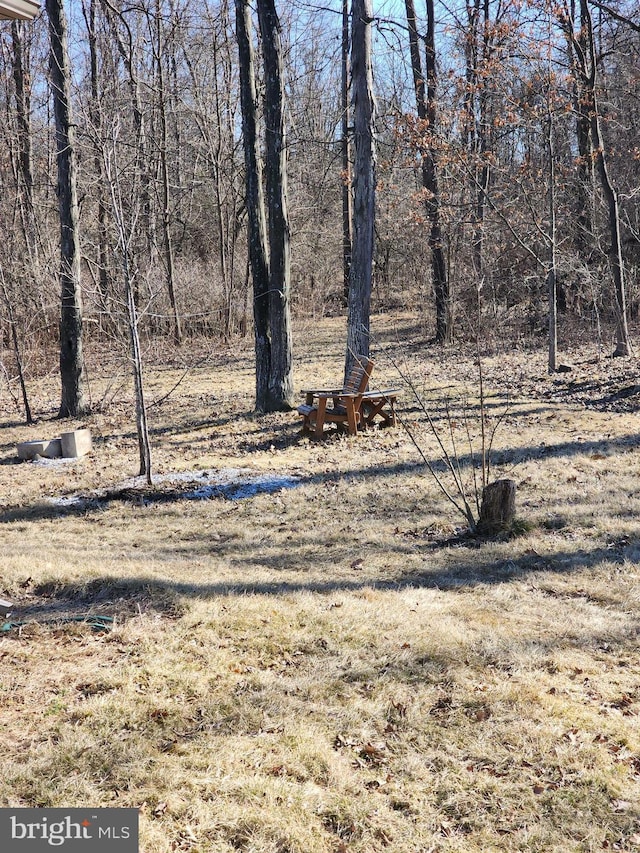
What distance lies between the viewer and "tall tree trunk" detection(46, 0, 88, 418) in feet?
40.4

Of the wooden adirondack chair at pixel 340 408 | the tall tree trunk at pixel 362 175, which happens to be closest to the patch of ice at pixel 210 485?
the wooden adirondack chair at pixel 340 408

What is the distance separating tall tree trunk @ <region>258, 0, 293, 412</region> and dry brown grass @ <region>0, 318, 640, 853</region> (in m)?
4.29

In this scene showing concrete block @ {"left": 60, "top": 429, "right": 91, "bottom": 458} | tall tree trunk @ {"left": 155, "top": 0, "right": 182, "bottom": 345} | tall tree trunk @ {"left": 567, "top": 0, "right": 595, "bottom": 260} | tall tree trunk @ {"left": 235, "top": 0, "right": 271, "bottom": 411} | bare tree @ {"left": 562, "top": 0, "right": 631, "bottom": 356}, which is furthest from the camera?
tall tree trunk @ {"left": 155, "top": 0, "right": 182, "bottom": 345}

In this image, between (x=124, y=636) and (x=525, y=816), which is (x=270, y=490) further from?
(x=525, y=816)

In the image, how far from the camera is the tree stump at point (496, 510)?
20.9 ft

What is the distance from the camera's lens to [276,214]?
39.6 feet

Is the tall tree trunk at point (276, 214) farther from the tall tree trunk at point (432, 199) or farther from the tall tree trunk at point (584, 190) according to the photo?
the tall tree trunk at point (584, 190)

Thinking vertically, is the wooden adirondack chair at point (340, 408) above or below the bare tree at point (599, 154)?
below

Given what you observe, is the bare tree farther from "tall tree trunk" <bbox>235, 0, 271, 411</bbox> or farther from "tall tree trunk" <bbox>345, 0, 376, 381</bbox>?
Answer: "tall tree trunk" <bbox>235, 0, 271, 411</bbox>

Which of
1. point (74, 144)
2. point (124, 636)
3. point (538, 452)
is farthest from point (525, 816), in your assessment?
point (74, 144)

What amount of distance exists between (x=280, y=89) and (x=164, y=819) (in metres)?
11.6

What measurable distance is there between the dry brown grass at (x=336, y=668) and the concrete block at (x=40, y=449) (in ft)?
7.41

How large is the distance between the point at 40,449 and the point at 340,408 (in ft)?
14.6

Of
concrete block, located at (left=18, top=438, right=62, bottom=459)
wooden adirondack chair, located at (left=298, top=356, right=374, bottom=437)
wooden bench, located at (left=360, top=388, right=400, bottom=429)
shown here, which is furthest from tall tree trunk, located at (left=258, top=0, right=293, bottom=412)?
concrete block, located at (left=18, top=438, right=62, bottom=459)
